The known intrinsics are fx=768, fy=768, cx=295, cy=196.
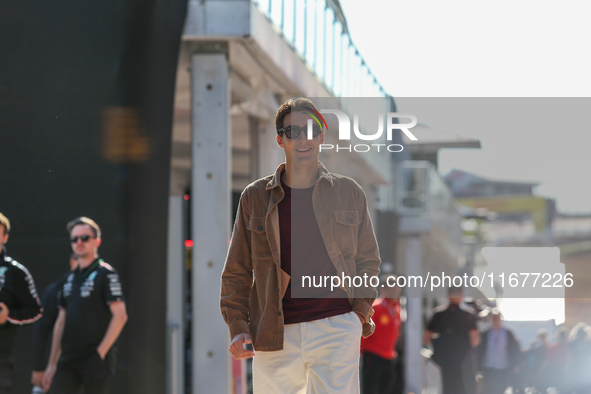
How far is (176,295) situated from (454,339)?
10.4ft

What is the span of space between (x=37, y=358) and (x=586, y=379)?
22.5 ft

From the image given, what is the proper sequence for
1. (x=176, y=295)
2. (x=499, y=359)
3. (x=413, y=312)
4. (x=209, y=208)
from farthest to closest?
(x=413, y=312) < (x=499, y=359) < (x=176, y=295) < (x=209, y=208)

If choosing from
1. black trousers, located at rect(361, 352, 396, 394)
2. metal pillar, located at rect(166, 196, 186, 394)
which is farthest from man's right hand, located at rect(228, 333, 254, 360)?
black trousers, located at rect(361, 352, 396, 394)

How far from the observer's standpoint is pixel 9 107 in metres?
5.38

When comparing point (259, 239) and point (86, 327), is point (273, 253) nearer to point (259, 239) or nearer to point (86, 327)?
point (259, 239)

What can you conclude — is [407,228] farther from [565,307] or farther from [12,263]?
[12,263]

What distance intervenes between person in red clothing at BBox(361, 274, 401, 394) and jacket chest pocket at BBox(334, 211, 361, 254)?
5.03m

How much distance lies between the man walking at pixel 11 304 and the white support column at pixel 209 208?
143 cm

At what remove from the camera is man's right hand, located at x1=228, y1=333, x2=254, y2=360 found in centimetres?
295

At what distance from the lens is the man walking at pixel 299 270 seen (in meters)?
2.95

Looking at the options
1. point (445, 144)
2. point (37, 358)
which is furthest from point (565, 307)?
point (37, 358)

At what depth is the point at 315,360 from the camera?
2951 mm

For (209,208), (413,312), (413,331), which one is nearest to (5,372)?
(209,208)

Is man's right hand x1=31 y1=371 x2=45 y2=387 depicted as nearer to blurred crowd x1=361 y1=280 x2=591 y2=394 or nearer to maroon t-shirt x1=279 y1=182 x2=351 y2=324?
maroon t-shirt x1=279 y1=182 x2=351 y2=324
